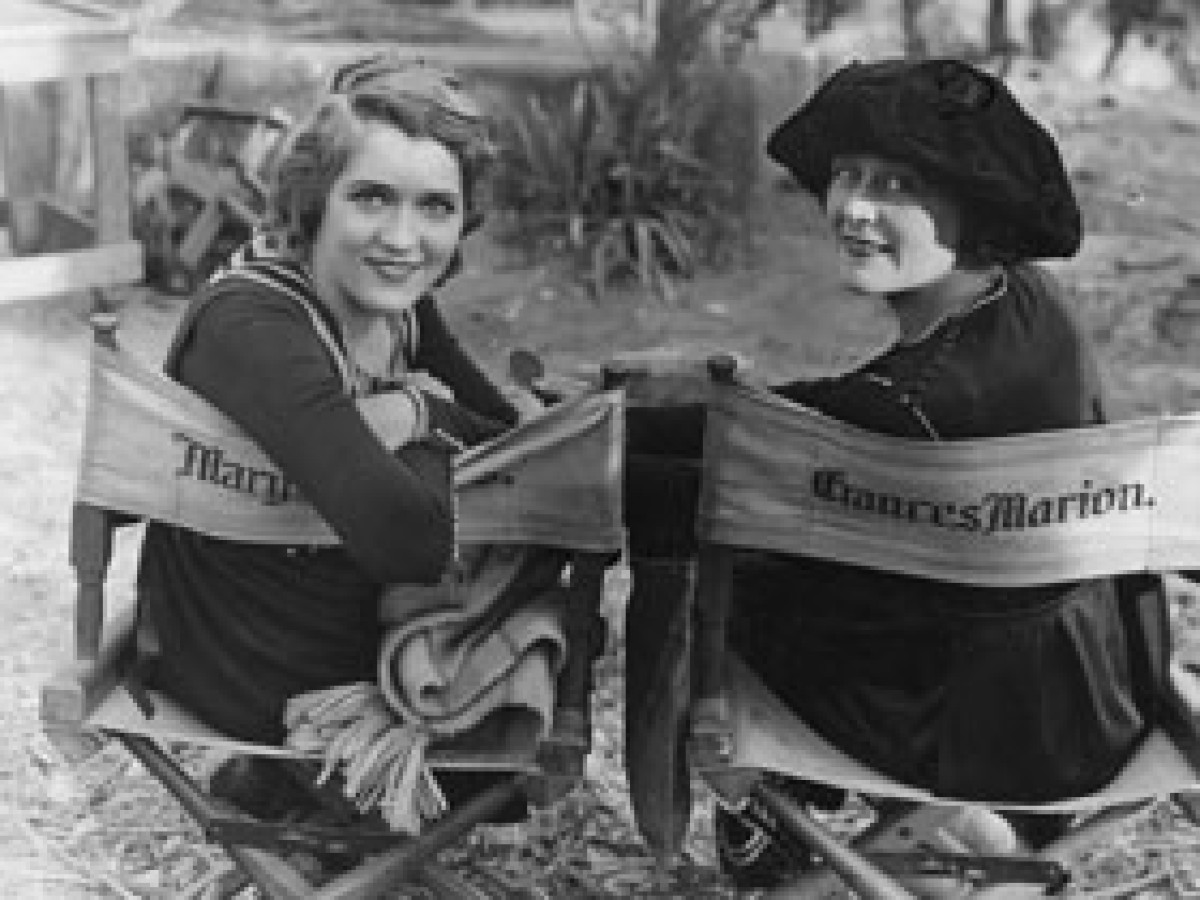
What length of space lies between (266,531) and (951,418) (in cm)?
94

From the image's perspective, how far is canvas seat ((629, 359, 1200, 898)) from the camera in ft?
9.33

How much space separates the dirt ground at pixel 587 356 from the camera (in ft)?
12.3

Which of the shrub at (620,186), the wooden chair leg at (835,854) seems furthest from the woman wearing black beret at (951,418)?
the shrub at (620,186)

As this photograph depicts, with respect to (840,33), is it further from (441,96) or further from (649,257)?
(441,96)

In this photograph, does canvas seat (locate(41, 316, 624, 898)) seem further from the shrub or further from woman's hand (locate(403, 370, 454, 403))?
the shrub

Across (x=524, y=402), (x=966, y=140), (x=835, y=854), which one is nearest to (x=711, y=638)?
(x=835, y=854)

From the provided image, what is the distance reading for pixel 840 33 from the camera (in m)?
8.71

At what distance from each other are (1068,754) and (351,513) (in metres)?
1.09

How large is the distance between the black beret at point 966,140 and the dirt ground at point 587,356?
140 cm

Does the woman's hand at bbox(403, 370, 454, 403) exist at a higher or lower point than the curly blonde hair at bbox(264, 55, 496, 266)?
lower

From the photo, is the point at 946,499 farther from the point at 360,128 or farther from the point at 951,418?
the point at 360,128

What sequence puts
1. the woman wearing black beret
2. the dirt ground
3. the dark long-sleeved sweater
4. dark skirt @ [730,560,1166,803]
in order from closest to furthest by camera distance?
the dark long-sleeved sweater → the woman wearing black beret → dark skirt @ [730,560,1166,803] → the dirt ground

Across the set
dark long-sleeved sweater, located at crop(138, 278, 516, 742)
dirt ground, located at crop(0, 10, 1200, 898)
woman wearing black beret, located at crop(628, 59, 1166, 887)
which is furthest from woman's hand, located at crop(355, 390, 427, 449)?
dirt ground, located at crop(0, 10, 1200, 898)

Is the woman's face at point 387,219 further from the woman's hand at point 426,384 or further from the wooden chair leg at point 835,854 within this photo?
the wooden chair leg at point 835,854
